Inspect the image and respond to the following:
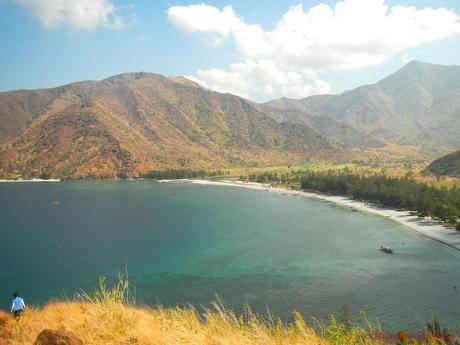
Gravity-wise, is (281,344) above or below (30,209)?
above

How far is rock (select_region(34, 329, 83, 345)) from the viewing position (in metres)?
8.92

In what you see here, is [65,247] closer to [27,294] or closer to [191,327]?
[27,294]

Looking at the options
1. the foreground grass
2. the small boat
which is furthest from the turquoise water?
the foreground grass

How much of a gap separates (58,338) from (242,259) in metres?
71.8

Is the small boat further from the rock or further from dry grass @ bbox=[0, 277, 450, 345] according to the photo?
the rock

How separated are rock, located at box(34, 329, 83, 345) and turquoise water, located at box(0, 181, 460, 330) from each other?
3051 cm

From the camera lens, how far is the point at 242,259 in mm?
79000

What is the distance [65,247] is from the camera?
89875mm

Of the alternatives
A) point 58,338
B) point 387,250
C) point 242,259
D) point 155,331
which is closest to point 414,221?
point 387,250

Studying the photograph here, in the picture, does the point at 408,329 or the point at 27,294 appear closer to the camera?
the point at 408,329

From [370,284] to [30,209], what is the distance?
13329cm

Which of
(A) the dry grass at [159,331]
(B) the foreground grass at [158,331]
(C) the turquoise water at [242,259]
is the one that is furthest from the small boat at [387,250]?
(A) the dry grass at [159,331]

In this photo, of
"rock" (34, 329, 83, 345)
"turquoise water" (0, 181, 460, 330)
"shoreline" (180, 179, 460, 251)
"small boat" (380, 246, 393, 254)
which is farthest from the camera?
"shoreline" (180, 179, 460, 251)

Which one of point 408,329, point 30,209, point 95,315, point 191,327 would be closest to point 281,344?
point 191,327
